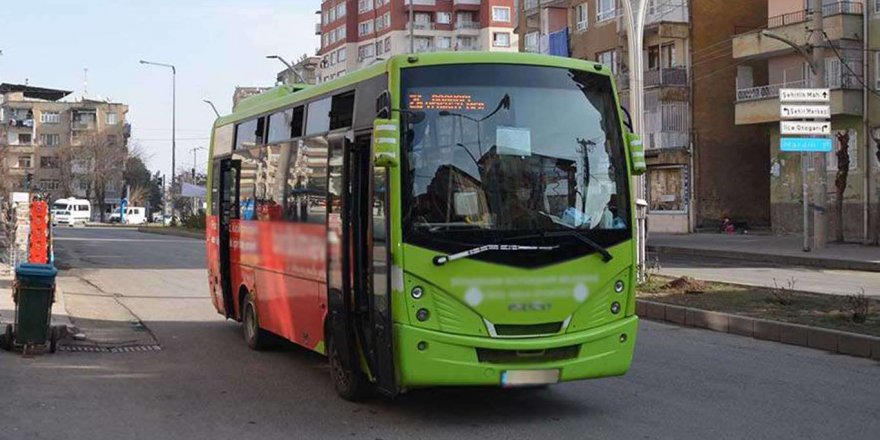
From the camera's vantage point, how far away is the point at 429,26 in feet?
345

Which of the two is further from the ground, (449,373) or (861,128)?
(861,128)

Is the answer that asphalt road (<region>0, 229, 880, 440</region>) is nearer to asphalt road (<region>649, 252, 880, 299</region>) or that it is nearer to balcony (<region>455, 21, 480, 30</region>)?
asphalt road (<region>649, 252, 880, 299</region>)

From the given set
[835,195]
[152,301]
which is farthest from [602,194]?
[835,195]

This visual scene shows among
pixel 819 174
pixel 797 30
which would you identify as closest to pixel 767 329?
pixel 819 174

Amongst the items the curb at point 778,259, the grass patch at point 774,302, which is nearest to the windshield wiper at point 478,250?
the grass patch at point 774,302

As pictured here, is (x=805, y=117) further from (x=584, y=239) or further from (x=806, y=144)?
(x=584, y=239)

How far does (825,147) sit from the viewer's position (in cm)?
2627

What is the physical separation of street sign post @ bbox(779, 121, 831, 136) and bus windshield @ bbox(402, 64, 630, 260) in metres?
20.4

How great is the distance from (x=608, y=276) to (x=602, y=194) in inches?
25.4

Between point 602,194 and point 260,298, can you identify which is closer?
point 602,194

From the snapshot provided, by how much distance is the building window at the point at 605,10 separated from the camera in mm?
47287

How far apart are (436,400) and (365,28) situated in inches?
4075

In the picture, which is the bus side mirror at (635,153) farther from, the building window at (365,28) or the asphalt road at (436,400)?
the building window at (365,28)

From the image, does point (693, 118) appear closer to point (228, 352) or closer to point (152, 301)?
point (152, 301)
